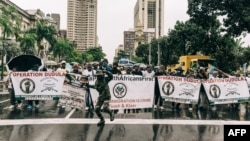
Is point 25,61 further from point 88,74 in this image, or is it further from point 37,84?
point 88,74

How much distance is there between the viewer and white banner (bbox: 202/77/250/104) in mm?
14586

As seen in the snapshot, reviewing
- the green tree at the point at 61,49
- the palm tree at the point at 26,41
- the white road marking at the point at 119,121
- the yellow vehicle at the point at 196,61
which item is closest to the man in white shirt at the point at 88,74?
the white road marking at the point at 119,121

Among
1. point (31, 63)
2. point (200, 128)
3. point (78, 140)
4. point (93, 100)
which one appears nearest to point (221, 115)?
point (200, 128)

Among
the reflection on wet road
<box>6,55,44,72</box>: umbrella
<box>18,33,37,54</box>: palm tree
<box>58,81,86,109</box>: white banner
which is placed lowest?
the reflection on wet road

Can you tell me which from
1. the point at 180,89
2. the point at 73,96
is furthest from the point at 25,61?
the point at 180,89

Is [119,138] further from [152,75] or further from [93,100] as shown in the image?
[152,75]

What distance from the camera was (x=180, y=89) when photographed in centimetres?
1442

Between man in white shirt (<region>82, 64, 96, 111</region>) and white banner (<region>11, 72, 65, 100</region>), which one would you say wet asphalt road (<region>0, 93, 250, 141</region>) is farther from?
white banner (<region>11, 72, 65, 100</region>)

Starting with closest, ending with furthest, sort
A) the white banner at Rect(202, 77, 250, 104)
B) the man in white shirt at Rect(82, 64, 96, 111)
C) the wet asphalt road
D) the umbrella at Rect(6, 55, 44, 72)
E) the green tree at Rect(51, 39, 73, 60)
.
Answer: the wet asphalt road, the man in white shirt at Rect(82, 64, 96, 111), the white banner at Rect(202, 77, 250, 104), the umbrella at Rect(6, 55, 44, 72), the green tree at Rect(51, 39, 73, 60)

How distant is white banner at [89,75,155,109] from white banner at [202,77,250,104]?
2225 millimetres

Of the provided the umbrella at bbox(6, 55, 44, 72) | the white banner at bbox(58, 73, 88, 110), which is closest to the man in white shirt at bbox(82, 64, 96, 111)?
the white banner at bbox(58, 73, 88, 110)

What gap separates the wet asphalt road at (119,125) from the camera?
29.7ft

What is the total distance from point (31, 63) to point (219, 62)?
102 ft

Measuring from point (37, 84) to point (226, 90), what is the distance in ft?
22.8
